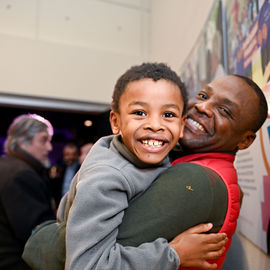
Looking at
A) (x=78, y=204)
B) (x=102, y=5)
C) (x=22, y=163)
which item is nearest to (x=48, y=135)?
(x=22, y=163)

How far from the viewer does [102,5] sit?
14.9ft

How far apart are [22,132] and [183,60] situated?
179 cm

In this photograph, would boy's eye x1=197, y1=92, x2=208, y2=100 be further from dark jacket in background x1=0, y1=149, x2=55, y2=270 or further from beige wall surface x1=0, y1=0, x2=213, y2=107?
beige wall surface x1=0, y1=0, x2=213, y2=107

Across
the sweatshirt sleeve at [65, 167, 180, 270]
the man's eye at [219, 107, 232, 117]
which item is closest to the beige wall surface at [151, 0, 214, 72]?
the man's eye at [219, 107, 232, 117]

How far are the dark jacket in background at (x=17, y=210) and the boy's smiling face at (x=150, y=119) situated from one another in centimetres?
129

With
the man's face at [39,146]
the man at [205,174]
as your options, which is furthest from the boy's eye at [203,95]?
the man's face at [39,146]

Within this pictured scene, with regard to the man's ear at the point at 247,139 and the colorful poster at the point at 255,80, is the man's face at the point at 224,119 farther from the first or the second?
the colorful poster at the point at 255,80

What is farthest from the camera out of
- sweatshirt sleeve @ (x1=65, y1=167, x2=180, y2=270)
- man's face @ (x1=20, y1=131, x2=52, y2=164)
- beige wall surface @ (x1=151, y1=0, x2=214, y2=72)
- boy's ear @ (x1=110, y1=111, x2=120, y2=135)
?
beige wall surface @ (x1=151, y1=0, x2=214, y2=72)

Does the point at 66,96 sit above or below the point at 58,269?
above

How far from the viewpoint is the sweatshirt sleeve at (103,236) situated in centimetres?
74

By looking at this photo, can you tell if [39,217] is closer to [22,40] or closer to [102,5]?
[22,40]

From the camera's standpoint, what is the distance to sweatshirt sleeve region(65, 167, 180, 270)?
74 cm

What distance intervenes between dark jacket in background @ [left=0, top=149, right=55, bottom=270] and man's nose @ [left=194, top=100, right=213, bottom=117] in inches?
54.2

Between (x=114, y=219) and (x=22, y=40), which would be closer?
(x=114, y=219)
